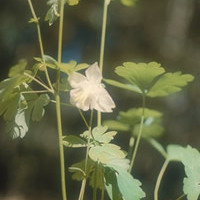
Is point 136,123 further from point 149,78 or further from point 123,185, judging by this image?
point 123,185

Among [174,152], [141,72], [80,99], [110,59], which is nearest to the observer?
[80,99]

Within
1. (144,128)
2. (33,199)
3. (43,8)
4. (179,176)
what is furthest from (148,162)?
(144,128)

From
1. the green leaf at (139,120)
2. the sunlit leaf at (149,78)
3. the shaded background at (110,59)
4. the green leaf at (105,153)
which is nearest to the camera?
the green leaf at (105,153)

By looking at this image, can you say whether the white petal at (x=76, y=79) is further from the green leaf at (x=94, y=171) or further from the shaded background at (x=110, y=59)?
the shaded background at (x=110, y=59)

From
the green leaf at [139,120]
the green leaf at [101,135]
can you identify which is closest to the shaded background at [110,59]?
the green leaf at [139,120]

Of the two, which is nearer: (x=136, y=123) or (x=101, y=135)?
(x=101, y=135)

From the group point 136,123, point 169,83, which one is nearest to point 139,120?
point 136,123
